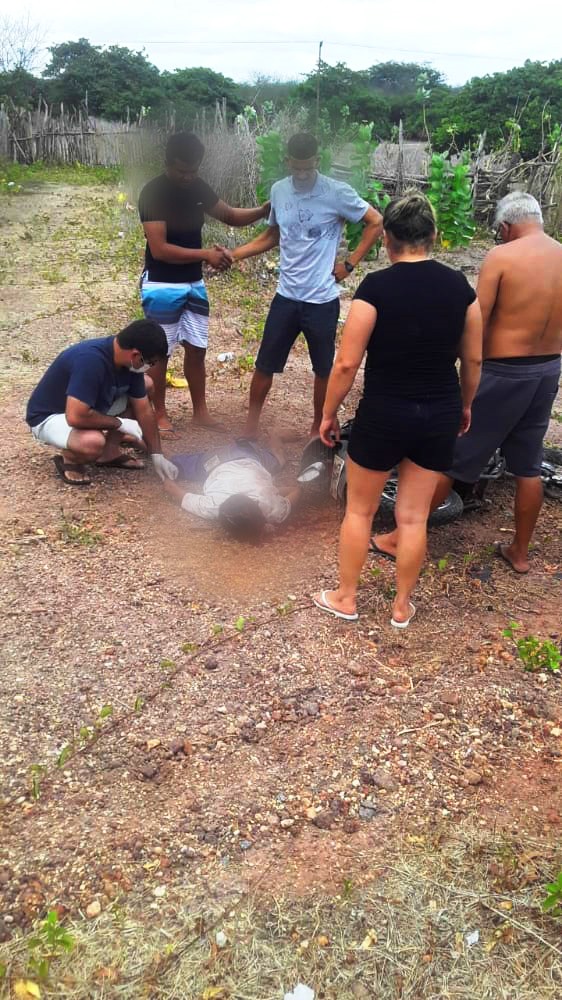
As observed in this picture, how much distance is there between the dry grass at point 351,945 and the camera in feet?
5.86

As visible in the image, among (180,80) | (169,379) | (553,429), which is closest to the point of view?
(553,429)

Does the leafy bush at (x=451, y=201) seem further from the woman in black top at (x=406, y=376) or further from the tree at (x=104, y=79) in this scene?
the tree at (x=104, y=79)

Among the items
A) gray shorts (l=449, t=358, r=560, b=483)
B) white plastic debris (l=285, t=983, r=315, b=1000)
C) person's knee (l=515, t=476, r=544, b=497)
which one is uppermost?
gray shorts (l=449, t=358, r=560, b=483)

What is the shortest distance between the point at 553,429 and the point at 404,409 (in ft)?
10.4

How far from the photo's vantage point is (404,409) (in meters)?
2.58

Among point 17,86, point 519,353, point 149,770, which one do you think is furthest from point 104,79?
point 149,770

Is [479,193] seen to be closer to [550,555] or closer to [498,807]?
[550,555]

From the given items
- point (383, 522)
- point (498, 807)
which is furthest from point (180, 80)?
point (498, 807)

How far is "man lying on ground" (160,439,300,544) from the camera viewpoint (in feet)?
11.4

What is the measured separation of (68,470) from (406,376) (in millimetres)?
2264

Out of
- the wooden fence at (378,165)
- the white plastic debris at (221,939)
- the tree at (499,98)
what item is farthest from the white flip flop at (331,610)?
the tree at (499,98)

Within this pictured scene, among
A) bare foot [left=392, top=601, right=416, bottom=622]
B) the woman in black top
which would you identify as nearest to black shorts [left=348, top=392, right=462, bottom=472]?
the woman in black top

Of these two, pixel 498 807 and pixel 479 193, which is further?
pixel 479 193

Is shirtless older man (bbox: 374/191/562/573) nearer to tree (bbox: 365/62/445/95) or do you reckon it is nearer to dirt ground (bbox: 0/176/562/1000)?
dirt ground (bbox: 0/176/562/1000)
